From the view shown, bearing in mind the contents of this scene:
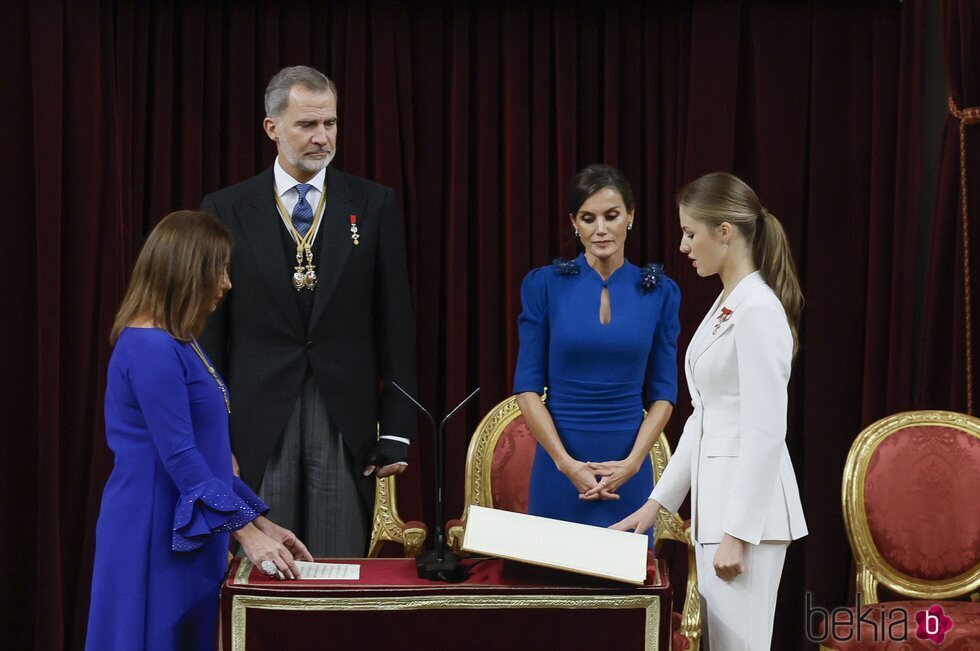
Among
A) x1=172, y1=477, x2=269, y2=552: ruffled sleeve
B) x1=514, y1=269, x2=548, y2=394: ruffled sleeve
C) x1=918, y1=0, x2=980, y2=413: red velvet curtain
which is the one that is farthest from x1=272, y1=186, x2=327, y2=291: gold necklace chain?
x1=918, y1=0, x2=980, y2=413: red velvet curtain

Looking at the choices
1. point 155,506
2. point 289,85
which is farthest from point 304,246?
point 155,506

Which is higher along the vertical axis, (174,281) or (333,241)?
(333,241)

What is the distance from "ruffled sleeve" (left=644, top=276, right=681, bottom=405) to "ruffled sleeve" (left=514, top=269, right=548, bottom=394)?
0.92 ft

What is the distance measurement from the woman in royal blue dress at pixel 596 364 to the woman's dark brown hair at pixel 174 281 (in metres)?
0.92

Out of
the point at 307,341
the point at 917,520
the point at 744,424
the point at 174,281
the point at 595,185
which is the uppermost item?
the point at 595,185

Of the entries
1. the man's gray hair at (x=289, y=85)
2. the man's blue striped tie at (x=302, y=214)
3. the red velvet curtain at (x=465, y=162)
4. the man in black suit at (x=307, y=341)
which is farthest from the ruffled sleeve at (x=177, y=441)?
the red velvet curtain at (x=465, y=162)

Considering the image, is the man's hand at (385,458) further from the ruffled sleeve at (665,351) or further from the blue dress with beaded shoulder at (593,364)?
the ruffled sleeve at (665,351)

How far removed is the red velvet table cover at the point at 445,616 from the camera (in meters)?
2.02

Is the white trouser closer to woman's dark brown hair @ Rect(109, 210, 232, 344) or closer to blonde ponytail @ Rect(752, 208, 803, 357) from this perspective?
blonde ponytail @ Rect(752, 208, 803, 357)

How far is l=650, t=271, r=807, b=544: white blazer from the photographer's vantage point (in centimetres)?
216

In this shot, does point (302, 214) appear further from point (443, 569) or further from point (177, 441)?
point (443, 569)

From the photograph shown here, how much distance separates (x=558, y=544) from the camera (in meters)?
2.08

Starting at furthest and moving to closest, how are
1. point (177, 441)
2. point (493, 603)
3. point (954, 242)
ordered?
point (954, 242) → point (177, 441) → point (493, 603)

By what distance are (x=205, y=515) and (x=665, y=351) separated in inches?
50.0
